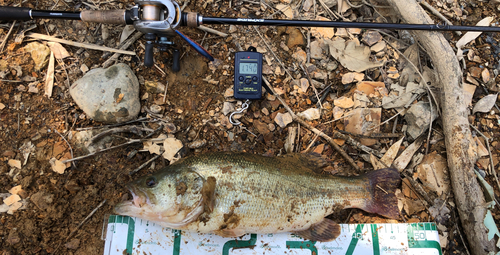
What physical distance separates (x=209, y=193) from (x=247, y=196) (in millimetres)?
364

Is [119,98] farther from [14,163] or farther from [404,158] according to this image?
[404,158]

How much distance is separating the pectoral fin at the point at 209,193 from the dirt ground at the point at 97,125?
2.63 feet

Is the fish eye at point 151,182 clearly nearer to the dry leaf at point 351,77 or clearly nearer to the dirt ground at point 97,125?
the dirt ground at point 97,125

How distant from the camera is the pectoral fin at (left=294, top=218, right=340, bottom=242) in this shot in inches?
118

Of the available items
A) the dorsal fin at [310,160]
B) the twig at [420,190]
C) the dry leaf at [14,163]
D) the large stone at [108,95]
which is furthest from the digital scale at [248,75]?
the dry leaf at [14,163]

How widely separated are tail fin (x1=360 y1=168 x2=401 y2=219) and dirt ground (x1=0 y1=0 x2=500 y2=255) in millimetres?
227

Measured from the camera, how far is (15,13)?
297 centimetres

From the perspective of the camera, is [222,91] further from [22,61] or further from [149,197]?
[22,61]

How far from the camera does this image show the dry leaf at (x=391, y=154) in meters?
3.37

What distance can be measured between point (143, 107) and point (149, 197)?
127 centimetres

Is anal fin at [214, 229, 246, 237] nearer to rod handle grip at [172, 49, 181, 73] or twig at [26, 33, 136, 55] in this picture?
rod handle grip at [172, 49, 181, 73]

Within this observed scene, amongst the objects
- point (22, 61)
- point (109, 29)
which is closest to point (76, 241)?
point (22, 61)

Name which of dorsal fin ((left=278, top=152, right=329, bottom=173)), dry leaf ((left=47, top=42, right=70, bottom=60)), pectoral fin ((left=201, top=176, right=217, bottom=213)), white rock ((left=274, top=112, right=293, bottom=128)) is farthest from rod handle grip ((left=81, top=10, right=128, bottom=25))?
dorsal fin ((left=278, top=152, right=329, bottom=173))

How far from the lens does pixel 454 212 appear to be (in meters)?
3.27
